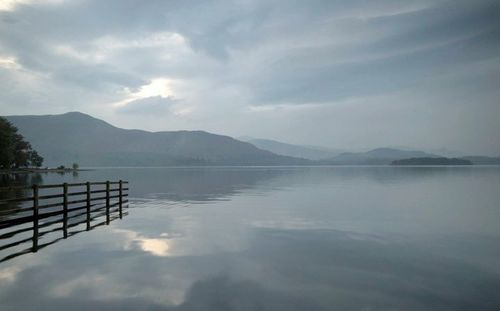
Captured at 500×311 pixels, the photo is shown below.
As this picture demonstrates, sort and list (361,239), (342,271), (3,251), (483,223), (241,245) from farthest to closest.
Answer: (483,223) → (361,239) → (241,245) → (3,251) → (342,271)

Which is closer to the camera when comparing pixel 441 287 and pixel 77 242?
pixel 441 287

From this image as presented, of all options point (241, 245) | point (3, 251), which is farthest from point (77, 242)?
point (241, 245)

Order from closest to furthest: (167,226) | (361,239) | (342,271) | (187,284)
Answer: (187,284)
(342,271)
(361,239)
(167,226)

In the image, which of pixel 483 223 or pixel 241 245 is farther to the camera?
pixel 483 223

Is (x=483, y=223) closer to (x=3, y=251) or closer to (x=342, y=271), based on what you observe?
(x=342, y=271)

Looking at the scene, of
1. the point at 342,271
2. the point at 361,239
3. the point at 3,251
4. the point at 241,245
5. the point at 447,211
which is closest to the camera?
the point at 342,271

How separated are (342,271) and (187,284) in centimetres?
596

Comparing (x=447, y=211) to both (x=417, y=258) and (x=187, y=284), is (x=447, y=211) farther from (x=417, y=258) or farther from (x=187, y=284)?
(x=187, y=284)

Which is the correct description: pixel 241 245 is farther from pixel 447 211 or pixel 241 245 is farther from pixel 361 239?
pixel 447 211

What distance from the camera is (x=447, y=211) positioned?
97.8 feet

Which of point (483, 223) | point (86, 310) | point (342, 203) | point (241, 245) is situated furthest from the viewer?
point (342, 203)

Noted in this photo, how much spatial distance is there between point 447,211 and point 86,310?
1201 inches

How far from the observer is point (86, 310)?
909cm

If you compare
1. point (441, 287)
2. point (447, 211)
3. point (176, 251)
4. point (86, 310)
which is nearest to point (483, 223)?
point (447, 211)
